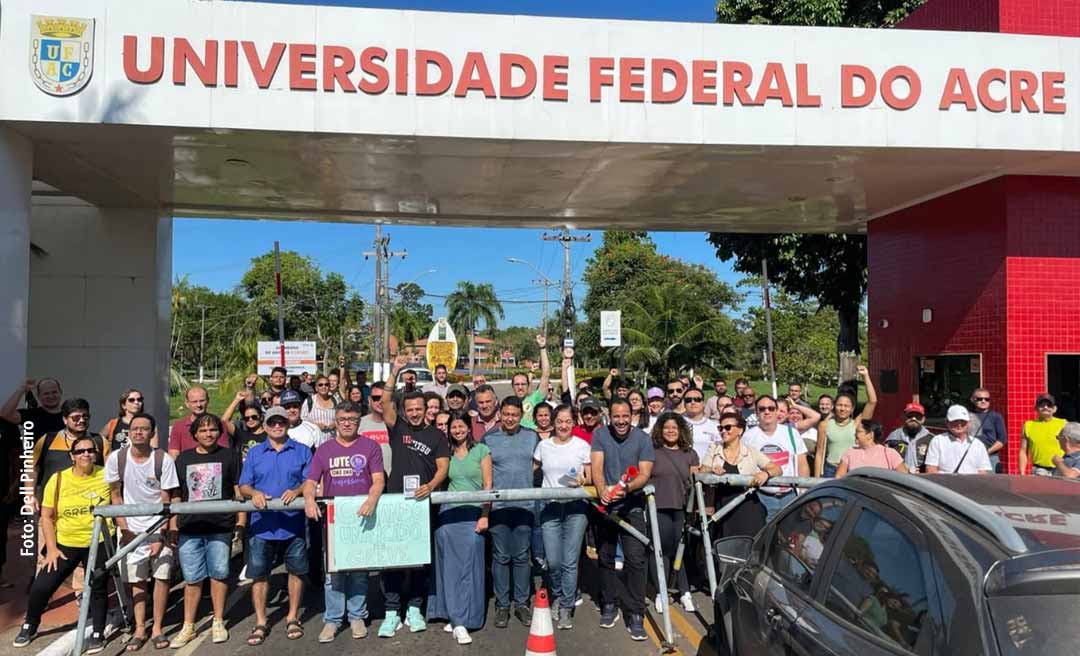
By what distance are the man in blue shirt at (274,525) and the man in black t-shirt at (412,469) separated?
0.67m

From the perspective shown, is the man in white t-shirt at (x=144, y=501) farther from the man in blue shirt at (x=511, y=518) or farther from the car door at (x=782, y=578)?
the car door at (x=782, y=578)

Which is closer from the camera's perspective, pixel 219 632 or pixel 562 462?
pixel 219 632

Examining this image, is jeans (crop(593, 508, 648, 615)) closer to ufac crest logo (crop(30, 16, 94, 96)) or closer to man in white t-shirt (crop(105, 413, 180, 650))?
man in white t-shirt (crop(105, 413, 180, 650))

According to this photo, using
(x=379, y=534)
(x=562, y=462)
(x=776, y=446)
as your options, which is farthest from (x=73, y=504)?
(x=776, y=446)

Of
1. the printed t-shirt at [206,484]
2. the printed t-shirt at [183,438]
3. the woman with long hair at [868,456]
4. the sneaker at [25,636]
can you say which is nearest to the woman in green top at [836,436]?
the woman with long hair at [868,456]

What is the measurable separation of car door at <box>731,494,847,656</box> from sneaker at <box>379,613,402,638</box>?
116 inches

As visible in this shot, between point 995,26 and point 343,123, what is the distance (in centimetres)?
868

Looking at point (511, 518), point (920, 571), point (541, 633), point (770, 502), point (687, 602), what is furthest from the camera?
point (770, 502)

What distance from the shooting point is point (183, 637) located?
562 cm

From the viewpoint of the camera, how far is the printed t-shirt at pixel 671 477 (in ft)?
20.4

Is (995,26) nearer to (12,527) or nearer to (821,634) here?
(821,634)

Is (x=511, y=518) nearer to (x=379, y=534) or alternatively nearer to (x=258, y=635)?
(x=379, y=534)

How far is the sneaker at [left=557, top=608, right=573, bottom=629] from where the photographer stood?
597 cm

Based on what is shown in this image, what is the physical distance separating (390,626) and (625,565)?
1.85m
